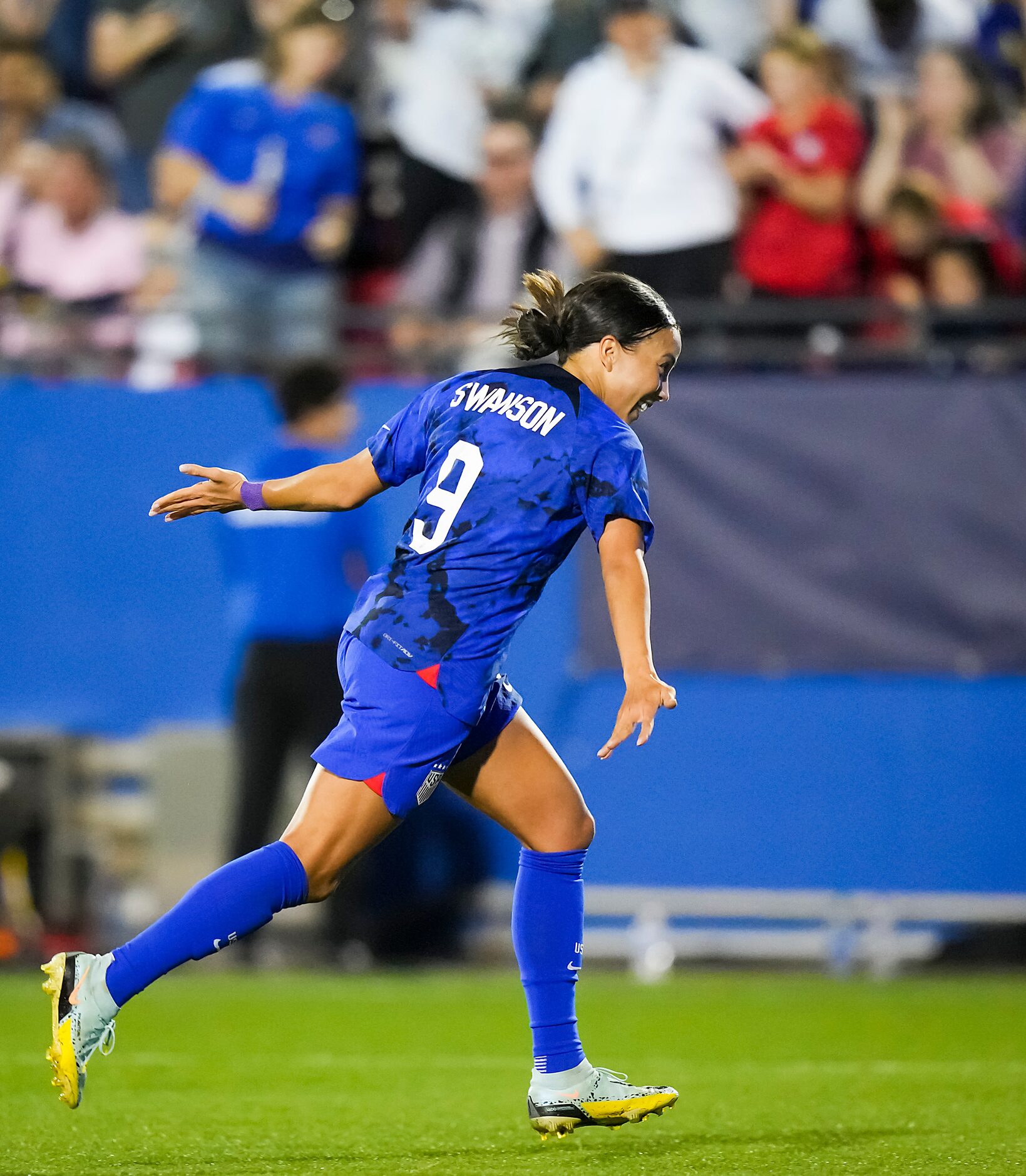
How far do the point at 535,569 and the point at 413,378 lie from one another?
17.8 ft

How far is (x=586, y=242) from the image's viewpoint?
951 centimetres

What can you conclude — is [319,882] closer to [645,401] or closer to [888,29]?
[645,401]

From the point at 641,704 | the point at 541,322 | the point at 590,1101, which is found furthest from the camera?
the point at 541,322

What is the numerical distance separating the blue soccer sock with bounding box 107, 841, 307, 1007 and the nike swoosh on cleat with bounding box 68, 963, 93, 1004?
0.16 feet

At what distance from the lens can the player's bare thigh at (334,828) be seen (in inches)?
161

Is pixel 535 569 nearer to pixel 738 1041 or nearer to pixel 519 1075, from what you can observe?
pixel 519 1075

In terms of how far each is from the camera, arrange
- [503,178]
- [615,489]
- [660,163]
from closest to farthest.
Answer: [615,489]
[660,163]
[503,178]

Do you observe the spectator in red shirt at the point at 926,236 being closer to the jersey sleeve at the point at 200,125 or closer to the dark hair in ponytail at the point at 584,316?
the jersey sleeve at the point at 200,125

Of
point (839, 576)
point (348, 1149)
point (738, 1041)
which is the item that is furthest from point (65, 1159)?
point (839, 576)

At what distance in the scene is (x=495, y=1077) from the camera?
5.64 m

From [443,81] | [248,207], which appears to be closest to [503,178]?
[443,81]

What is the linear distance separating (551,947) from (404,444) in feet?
4.15

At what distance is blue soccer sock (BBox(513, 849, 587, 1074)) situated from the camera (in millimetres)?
4383

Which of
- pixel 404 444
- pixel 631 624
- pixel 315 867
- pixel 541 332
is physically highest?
pixel 541 332
